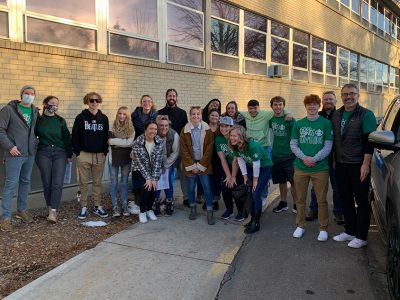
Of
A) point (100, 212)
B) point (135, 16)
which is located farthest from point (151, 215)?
point (135, 16)

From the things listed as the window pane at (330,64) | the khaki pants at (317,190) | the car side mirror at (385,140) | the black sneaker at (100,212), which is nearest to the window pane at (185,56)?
the black sneaker at (100,212)

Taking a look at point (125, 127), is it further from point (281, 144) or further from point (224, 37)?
point (224, 37)

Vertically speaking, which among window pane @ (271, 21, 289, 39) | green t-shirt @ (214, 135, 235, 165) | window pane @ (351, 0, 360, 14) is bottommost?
green t-shirt @ (214, 135, 235, 165)

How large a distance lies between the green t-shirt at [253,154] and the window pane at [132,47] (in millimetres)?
3902

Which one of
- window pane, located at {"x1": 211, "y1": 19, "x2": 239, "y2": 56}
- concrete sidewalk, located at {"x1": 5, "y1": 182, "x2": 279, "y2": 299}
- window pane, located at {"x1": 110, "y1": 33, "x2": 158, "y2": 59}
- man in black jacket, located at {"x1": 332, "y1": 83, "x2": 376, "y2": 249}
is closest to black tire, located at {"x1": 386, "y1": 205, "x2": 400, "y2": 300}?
man in black jacket, located at {"x1": 332, "y1": 83, "x2": 376, "y2": 249}

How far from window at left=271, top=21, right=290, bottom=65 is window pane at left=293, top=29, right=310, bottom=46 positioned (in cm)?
57

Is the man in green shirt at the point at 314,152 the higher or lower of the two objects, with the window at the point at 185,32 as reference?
lower

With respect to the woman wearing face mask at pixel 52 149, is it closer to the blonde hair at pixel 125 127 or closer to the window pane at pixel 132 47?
the blonde hair at pixel 125 127

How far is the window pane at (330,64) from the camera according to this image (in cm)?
1750

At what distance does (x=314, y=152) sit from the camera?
4.88 metres

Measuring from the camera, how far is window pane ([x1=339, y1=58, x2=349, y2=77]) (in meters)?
18.8

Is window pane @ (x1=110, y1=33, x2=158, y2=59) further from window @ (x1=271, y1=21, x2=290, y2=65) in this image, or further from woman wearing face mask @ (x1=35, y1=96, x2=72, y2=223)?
window @ (x1=271, y1=21, x2=290, y2=65)

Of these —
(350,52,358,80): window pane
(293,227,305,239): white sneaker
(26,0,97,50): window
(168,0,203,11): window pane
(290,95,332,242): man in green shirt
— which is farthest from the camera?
(350,52,358,80): window pane

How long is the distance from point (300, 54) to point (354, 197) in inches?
445
